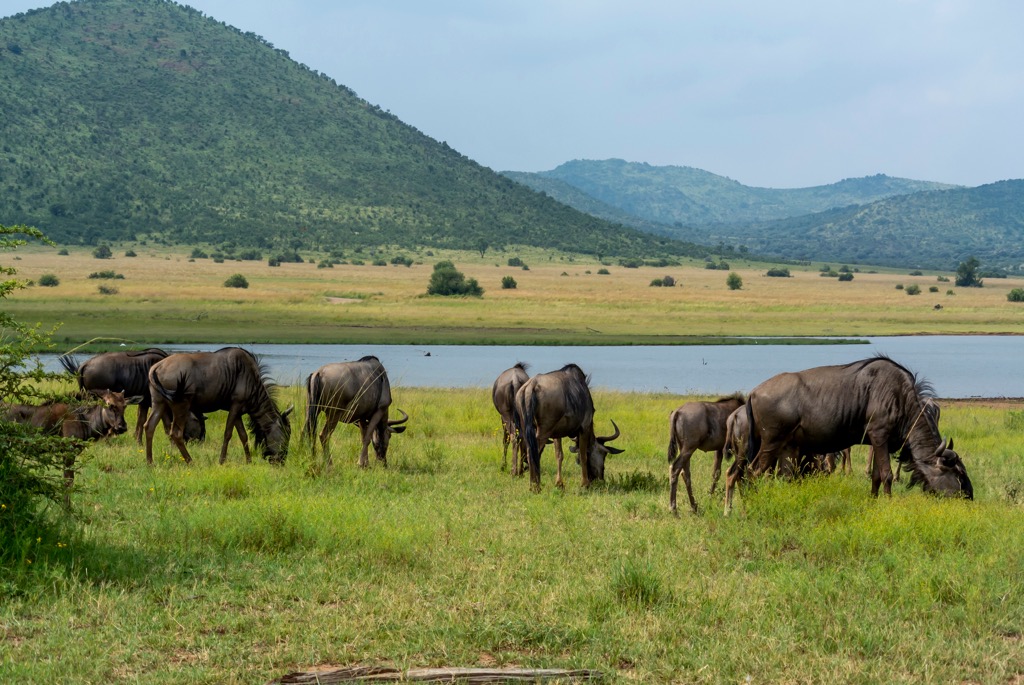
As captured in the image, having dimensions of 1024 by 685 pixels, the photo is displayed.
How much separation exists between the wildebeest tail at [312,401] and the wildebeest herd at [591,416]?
0.02 metres

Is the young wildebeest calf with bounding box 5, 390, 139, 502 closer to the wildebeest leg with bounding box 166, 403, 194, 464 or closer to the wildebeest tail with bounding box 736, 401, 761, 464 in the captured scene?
the wildebeest leg with bounding box 166, 403, 194, 464

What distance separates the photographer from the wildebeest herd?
11.3m

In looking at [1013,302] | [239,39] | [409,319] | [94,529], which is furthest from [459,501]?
[239,39]

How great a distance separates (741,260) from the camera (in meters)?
133

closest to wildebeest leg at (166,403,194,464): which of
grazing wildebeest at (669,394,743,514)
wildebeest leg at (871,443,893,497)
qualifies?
grazing wildebeest at (669,394,743,514)

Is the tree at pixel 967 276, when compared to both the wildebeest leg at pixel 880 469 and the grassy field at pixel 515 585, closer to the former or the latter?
the grassy field at pixel 515 585

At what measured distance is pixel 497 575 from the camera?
8.13 m

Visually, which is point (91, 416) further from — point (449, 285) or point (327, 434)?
point (449, 285)

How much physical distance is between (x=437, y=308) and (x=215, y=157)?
67551 mm

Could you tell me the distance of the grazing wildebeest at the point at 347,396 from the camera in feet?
45.4

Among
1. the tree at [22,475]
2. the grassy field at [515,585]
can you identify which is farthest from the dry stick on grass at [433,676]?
the tree at [22,475]

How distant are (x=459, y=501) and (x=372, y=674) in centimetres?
536

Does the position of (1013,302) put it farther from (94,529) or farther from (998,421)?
(94,529)

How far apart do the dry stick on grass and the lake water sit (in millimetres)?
22738
